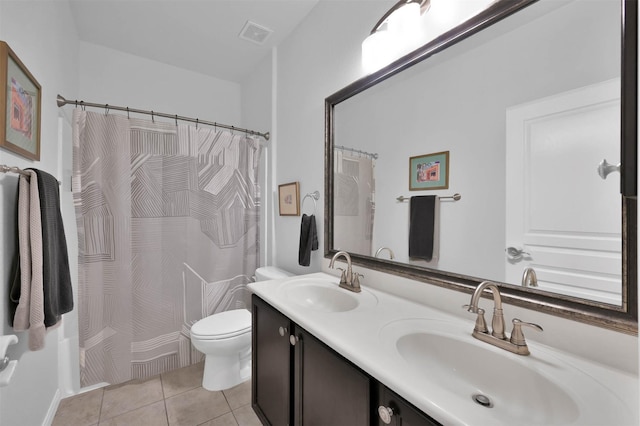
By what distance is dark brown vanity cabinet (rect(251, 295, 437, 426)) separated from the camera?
0.74 metres

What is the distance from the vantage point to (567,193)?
2.57 feet

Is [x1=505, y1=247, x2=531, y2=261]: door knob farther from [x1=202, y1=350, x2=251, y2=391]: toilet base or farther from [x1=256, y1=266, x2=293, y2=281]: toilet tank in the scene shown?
[x1=202, y1=350, x2=251, y2=391]: toilet base

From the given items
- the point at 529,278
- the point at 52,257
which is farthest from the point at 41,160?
the point at 529,278

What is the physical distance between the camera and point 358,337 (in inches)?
33.2

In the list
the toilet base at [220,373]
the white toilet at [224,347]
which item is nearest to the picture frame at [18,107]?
the white toilet at [224,347]

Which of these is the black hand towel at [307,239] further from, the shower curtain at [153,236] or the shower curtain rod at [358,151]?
the shower curtain at [153,236]

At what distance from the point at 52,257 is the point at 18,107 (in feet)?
2.13

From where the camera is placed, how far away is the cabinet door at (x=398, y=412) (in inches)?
23.7

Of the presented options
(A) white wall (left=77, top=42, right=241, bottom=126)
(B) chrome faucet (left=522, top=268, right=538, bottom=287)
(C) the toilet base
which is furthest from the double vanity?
(A) white wall (left=77, top=42, right=241, bottom=126)

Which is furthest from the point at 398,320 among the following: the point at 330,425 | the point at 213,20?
the point at 213,20

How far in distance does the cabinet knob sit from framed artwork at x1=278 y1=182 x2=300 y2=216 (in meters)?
1.44

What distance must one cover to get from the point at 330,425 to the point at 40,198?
150cm

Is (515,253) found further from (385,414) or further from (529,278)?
(385,414)

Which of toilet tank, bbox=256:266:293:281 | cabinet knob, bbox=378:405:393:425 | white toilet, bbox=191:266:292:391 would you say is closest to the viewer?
cabinet knob, bbox=378:405:393:425
